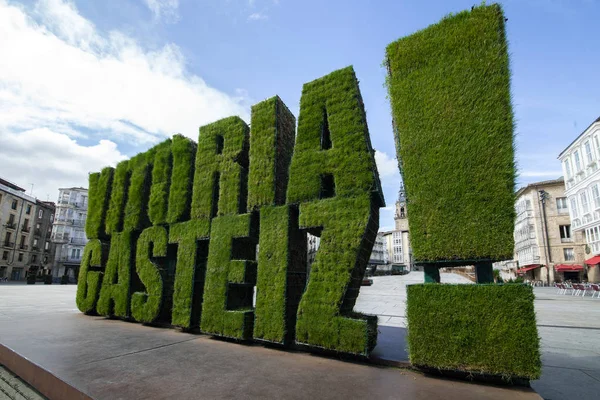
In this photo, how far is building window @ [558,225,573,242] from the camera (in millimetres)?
42806

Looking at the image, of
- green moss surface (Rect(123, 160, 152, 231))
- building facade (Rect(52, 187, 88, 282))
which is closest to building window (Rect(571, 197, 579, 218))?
green moss surface (Rect(123, 160, 152, 231))

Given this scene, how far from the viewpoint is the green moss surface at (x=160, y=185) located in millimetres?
9172

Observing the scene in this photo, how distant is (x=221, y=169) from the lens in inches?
318

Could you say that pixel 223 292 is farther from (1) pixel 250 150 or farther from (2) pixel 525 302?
(2) pixel 525 302

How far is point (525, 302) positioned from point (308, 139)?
185 inches

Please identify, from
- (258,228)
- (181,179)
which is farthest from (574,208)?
(181,179)

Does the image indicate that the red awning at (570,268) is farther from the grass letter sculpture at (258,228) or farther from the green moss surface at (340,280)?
the grass letter sculpture at (258,228)

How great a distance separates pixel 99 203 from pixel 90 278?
105 inches

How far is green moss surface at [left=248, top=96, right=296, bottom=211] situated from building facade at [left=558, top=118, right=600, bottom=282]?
3345 centimetres

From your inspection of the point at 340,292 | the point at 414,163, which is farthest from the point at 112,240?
the point at 414,163

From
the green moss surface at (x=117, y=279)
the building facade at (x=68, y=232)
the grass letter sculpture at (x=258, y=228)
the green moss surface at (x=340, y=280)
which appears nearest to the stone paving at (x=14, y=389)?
the grass letter sculpture at (x=258, y=228)

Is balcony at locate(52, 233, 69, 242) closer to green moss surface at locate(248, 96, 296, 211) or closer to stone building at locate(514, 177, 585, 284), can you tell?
green moss surface at locate(248, 96, 296, 211)

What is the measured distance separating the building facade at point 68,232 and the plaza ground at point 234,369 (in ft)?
204

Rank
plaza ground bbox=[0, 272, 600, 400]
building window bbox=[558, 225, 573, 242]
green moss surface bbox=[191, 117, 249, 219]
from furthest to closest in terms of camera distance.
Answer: building window bbox=[558, 225, 573, 242], green moss surface bbox=[191, 117, 249, 219], plaza ground bbox=[0, 272, 600, 400]
